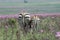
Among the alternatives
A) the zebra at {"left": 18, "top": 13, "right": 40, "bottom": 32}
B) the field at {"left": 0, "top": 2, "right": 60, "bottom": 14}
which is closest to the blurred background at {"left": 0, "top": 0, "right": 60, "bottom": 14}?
the field at {"left": 0, "top": 2, "right": 60, "bottom": 14}

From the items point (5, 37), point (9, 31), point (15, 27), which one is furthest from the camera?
point (15, 27)

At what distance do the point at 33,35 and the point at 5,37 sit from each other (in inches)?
23.0

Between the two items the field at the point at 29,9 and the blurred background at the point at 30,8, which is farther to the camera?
the blurred background at the point at 30,8

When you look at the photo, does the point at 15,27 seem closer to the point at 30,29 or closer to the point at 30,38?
the point at 30,29

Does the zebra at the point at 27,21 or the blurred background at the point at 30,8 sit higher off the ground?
the zebra at the point at 27,21

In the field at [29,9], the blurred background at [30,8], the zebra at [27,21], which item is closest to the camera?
the zebra at [27,21]

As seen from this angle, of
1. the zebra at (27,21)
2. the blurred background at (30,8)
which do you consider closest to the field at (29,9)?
the blurred background at (30,8)

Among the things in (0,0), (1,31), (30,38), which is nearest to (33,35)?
(30,38)

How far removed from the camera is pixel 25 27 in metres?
7.52

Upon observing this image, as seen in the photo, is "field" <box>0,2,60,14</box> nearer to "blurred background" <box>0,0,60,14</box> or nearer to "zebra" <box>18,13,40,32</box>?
"blurred background" <box>0,0,60,14</box>

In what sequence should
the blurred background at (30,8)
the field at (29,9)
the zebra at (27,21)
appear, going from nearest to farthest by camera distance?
the zebra at (27,21) < the field at (29,9) < the blurred background at (30,8)

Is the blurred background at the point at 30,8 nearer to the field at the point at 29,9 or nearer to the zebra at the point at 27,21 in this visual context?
the field at the point at 29,9

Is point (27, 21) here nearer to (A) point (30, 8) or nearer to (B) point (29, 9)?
(B) point (29, 9)

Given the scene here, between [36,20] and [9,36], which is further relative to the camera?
[36,20]
